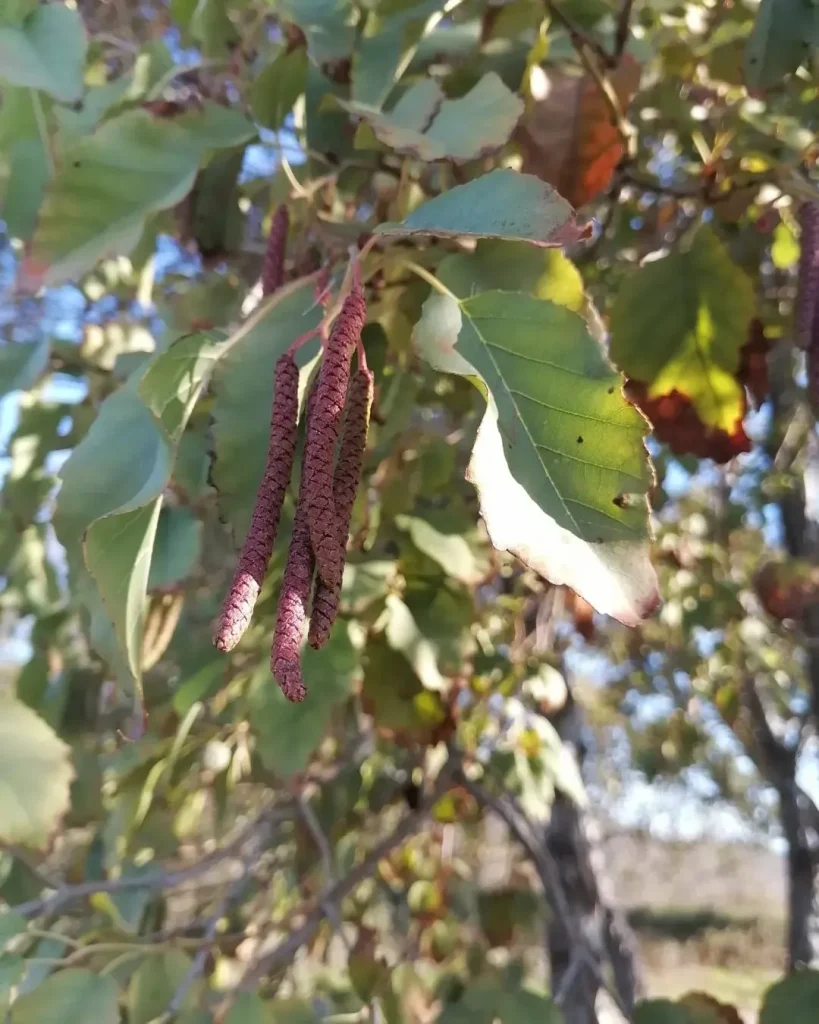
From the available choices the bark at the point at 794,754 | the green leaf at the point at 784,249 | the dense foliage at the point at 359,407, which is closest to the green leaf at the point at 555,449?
the dense foliage at the point at 359,407

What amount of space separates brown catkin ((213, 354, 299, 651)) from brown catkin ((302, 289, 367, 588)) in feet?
0.09

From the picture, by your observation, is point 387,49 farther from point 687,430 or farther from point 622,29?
point 687,430

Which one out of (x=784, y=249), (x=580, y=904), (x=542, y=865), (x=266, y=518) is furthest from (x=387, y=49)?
(x=580, y=904)

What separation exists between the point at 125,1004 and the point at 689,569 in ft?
4.54

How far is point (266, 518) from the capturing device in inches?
16.5

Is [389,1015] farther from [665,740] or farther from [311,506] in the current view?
[665,740]

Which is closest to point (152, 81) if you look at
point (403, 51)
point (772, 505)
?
point (403, 51)

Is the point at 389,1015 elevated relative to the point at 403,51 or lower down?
lower down

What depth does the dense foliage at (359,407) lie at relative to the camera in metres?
0.46

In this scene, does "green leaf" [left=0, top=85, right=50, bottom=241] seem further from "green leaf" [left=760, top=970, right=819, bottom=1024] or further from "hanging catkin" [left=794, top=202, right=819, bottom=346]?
"green leaf" [left=760, top=970, right=819, bottom=1024]

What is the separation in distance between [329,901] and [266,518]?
2.67ft

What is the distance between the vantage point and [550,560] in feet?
1.35

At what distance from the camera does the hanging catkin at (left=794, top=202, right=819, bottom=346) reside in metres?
0.69

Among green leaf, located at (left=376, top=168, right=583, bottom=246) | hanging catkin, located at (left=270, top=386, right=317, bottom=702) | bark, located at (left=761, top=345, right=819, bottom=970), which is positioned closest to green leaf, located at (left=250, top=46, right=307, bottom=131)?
green leaf, located at (left=376, top=168, right=583, bottom=246)
